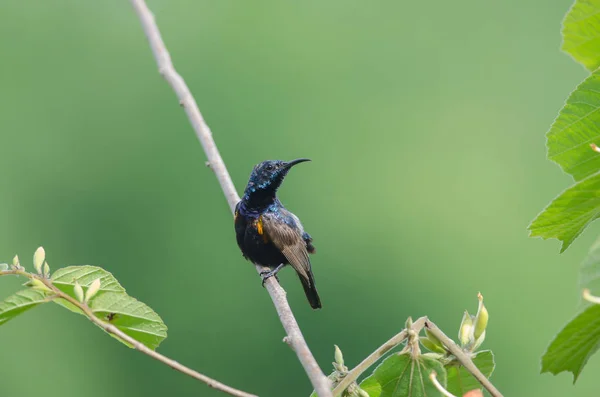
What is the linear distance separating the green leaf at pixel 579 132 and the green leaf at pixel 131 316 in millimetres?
706

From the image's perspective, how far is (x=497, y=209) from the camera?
71.5ft

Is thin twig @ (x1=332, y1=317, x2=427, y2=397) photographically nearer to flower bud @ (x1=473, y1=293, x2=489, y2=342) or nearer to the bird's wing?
flower bud @ (x1=473, y1=293, x2=489, y2=342)

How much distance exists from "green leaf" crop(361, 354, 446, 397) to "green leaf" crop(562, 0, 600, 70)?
1.59 feet

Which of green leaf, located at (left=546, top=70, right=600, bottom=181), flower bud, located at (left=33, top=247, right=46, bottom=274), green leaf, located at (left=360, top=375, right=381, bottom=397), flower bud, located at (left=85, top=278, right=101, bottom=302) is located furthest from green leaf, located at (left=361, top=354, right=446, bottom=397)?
flower bud, located at (left=33, top=247, right=46, bottom=274)

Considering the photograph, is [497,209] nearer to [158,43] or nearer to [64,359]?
[64,359]

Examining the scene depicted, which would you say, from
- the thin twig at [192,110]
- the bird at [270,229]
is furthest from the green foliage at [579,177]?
the bird at [270,229]

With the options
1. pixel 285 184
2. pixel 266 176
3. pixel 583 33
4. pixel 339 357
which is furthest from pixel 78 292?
pixel 285 184

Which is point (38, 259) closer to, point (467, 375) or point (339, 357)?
point (339, 357)

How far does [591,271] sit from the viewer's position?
73cm

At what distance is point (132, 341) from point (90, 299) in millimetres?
223

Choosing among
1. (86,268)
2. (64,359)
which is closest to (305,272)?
(86,268)

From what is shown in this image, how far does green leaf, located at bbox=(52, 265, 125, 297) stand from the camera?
1274 mm

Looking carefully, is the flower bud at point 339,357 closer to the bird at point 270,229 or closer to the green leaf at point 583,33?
the green leaf at point 583,33

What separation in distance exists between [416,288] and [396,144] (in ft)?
18.6
